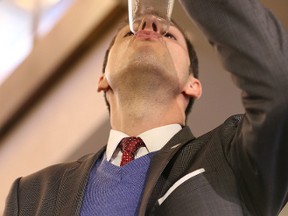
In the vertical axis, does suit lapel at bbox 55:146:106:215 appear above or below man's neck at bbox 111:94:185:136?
below

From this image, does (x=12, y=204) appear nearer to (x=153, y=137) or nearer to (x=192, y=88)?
(x=153, y=137)

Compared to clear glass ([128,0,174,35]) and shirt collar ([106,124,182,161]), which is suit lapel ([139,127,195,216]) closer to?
shirt collar ([106,124,182,161])

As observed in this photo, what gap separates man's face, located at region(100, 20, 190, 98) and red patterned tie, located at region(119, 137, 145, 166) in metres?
0.12

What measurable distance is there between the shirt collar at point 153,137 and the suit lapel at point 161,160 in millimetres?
57

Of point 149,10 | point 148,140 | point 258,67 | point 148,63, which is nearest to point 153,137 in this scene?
point 148,140

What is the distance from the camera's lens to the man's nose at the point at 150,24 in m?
1.36

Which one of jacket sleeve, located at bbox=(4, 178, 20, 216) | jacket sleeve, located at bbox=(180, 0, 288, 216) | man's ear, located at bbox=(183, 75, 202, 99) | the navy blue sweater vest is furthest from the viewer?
man's ear, located at bbox=(183, 75, 202, 99)

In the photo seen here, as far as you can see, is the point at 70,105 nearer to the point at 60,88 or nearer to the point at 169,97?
the point at 60,88

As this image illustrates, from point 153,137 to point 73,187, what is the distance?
201 mm

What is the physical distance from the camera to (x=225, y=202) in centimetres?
115

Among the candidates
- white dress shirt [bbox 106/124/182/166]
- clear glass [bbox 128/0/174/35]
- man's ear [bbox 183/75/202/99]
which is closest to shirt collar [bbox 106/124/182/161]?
A: white dress shirt [bbox 106/124/182/166]

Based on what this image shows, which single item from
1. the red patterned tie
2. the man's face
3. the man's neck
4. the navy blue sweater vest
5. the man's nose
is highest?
the man's nose

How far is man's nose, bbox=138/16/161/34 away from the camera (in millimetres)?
→ 1356

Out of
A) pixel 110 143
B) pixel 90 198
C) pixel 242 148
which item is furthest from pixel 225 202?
pixel 110 143
